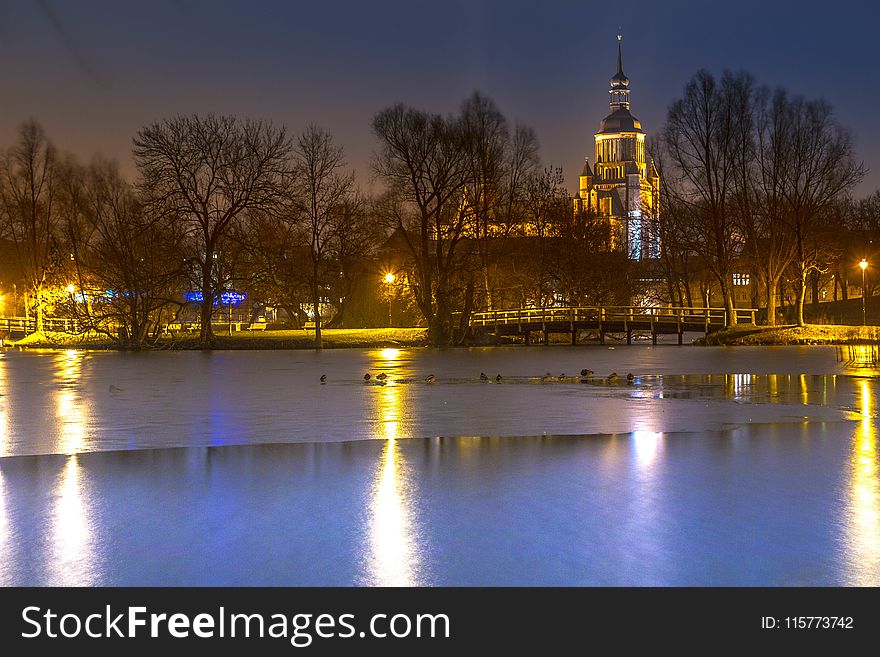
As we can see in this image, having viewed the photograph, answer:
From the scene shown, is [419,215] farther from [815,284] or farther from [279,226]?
[815,284]

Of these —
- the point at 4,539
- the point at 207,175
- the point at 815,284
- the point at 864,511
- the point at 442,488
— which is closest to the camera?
the point at 4,539

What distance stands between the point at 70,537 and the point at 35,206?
176 feet

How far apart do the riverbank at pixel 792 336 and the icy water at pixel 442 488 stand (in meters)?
29.9

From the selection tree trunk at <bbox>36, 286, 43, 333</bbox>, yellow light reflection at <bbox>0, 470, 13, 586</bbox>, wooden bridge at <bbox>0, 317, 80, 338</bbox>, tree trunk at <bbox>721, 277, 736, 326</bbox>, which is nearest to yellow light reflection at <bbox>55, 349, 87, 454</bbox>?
yellow light reflection at <bbox>0, 470, 13, 586</bbox>

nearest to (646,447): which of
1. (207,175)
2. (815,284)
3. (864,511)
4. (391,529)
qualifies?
(864,511)

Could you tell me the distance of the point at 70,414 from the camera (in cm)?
1811

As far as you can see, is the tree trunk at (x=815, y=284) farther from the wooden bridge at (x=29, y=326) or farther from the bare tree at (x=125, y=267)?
the wooden bridge at (x=29, y=326)

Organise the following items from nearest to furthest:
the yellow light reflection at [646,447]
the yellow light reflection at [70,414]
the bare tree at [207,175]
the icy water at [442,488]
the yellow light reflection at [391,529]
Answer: the yellow light reflection at [391,529] < the icy water at [442,488] < the yellow light reflection at [646,447] < the yellow light reflection at [70,414] < the bare tree at [207,175]

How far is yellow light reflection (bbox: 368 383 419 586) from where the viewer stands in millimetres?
7418

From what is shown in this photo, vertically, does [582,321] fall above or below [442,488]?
above

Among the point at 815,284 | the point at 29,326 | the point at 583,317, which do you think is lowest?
the point at 29,326

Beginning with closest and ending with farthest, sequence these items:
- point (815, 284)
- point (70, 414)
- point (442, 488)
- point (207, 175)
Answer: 1. point (442, 488)
2. point (70, 414)
3. point (207, 175)
4. point (815, 284)

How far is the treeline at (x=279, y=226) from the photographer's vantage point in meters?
49.1

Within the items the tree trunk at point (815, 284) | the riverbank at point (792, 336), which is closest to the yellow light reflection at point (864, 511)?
the riverbank at point (792, 336)
